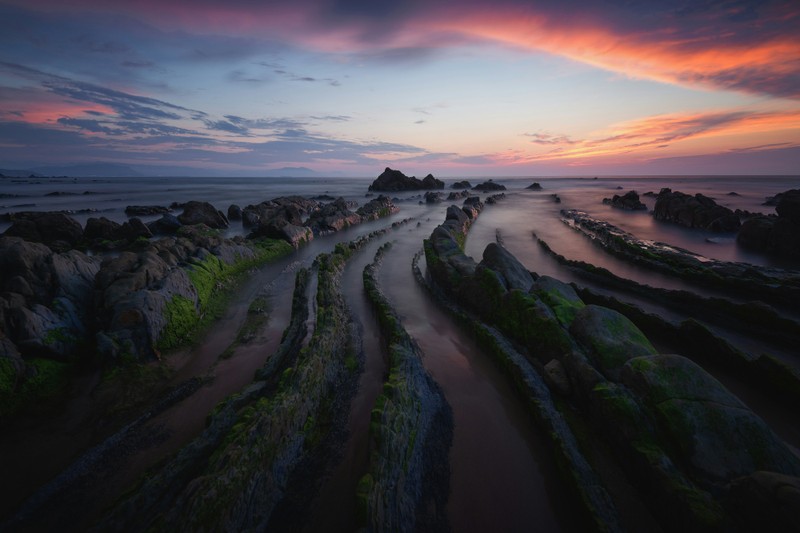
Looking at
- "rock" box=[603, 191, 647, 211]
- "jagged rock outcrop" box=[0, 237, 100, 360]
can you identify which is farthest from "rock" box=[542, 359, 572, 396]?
"rock" box=[603, 191, 647, 211]

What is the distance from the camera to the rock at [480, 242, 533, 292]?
44.1 feet

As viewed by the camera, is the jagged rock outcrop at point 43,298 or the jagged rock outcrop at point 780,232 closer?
the jagged rock outcrop at point 43,298

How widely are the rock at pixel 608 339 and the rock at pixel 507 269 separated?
3611 millimetres

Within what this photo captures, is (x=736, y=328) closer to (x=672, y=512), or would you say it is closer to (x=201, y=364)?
(x=672, y=512)

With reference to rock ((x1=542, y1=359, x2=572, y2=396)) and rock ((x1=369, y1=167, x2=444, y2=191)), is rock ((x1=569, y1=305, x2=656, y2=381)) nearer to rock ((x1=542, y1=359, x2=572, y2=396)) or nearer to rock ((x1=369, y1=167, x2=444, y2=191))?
rock ((x1=542, y1=359, x2=572, y2=396))

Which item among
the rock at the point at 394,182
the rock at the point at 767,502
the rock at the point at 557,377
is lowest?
the rock at the point at 557,377

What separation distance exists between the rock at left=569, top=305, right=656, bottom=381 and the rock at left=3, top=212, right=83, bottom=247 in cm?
3273

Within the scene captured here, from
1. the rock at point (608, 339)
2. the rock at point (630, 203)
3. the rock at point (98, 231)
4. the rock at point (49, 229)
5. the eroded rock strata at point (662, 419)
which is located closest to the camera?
the eroded rock strata at point (662, 419)

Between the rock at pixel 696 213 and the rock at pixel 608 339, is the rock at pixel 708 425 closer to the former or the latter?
the rock at pixel 608 339

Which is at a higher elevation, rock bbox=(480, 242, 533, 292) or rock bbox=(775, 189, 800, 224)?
rock bbox=(775, 189, 800, 224)

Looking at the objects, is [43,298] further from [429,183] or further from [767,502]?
[429,183]

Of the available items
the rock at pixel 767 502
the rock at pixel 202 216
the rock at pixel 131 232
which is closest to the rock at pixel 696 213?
the rock at pixel 767 502

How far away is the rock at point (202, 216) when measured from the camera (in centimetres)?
3453

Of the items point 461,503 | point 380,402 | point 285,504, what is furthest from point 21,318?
point 461,503
